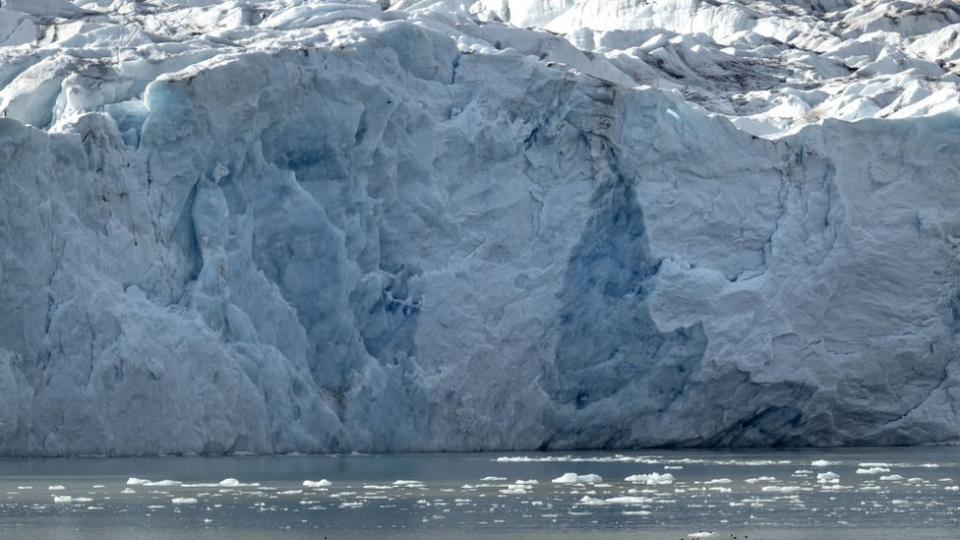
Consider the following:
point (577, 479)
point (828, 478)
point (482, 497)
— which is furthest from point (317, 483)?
point (828, 478)

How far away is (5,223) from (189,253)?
7.62ft

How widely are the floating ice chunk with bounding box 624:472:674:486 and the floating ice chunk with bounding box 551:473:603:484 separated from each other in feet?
1.18

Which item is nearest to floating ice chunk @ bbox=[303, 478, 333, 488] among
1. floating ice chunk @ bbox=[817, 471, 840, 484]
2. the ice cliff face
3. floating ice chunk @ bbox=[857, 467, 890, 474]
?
the ice cliff face

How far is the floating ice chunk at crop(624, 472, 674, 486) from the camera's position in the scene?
21.9 metres

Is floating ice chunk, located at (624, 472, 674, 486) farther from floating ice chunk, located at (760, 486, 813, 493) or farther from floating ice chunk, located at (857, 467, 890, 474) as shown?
floating ice chunk, located at (857, 467, 890, 474)

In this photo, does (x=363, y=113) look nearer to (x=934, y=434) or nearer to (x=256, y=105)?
(x=256, y=105)

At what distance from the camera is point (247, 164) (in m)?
26.9

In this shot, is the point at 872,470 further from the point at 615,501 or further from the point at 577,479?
the point at 615,501

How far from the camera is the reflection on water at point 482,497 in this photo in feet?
55.4

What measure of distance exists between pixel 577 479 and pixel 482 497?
8.16ft

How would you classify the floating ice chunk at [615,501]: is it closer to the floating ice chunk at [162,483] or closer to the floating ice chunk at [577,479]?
the floating ice chunk at [577,479]

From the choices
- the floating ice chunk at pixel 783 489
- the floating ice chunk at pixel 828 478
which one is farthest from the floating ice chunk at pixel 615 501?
the floating ice chunk at pixel 828 478

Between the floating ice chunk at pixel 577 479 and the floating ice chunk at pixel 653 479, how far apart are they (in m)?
0.36

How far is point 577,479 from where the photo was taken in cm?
2214
